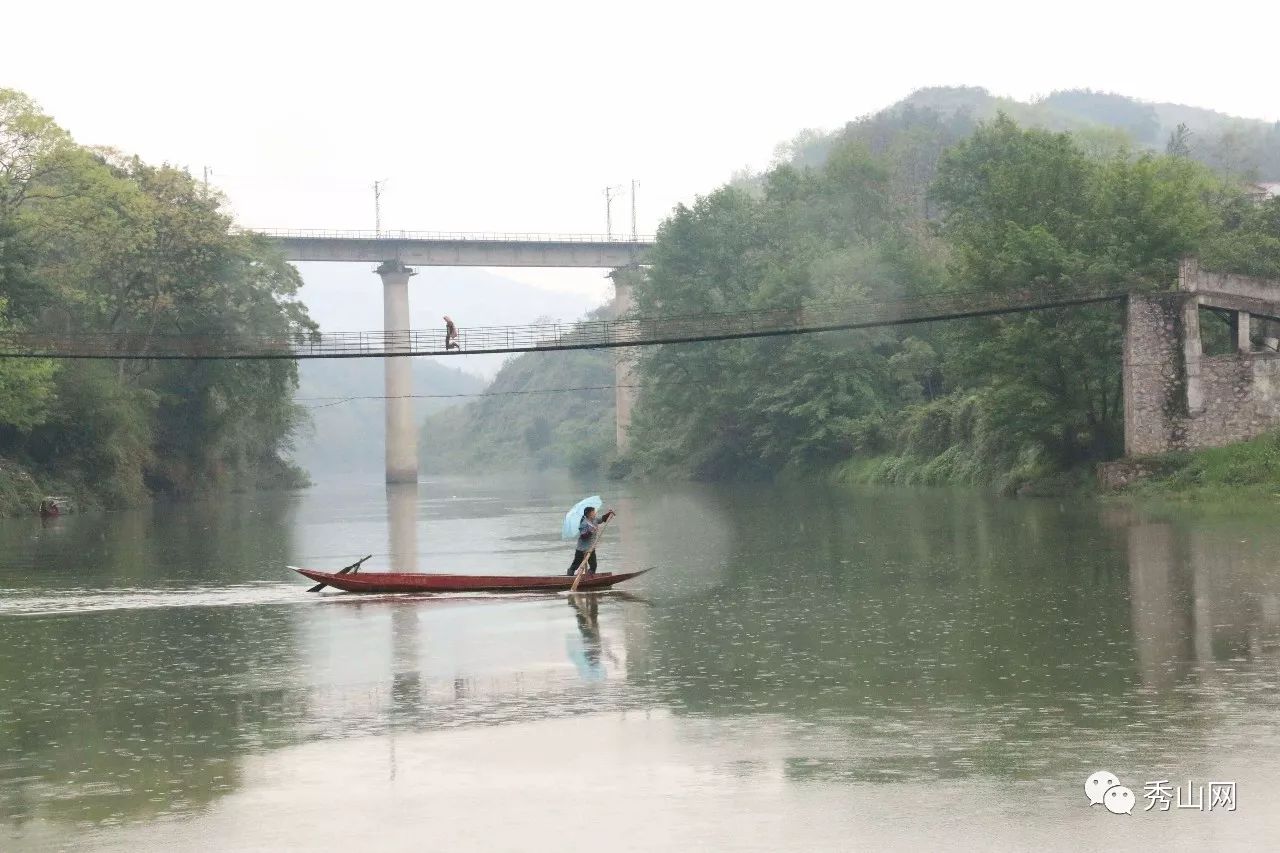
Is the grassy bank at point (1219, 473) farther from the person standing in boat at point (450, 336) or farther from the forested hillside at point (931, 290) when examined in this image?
the person standing in boat at point (450, 336)

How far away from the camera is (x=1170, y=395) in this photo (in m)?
48.8

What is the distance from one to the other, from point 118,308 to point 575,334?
22.0 metres

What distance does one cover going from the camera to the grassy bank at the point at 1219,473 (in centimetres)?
4516

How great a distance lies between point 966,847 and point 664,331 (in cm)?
7765

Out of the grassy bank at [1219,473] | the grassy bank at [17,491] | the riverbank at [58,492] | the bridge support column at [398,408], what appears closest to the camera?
the grassy bank at [1219,473]

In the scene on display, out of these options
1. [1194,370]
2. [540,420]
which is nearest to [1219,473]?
[1194,370]

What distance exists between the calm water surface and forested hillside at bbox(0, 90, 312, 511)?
3193 cm

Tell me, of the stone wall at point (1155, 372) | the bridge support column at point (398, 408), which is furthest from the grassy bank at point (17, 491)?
the bridge support column at point (398, 408)

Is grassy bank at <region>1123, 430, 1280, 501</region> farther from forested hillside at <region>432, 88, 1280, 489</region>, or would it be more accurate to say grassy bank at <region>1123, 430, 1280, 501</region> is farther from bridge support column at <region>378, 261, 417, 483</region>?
bridge support column at <region>378, 261, 417, 483</region>

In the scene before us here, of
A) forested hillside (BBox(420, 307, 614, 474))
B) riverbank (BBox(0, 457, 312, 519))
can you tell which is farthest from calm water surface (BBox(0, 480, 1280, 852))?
forested hillside (BBox(420, 307, 614, 474))

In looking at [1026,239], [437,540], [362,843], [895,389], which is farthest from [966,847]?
[895,389]

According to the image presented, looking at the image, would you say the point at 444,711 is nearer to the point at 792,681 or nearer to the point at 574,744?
the point at 574,744

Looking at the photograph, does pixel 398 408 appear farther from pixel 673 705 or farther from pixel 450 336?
pixel 673 705

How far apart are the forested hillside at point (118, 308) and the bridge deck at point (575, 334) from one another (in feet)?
4.07
